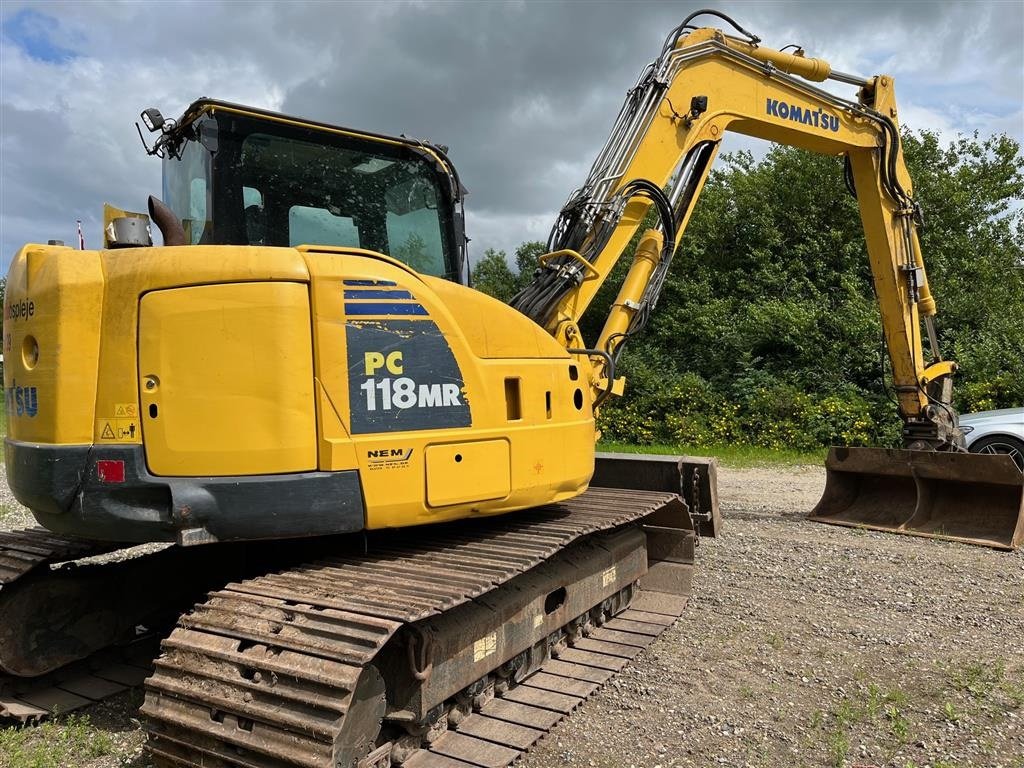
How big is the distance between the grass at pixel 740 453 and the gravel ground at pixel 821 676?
622 centimetres

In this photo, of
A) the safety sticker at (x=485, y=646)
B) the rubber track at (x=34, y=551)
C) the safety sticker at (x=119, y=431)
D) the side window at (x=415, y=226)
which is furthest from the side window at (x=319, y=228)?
the safety sticker at (x=485, y=646)

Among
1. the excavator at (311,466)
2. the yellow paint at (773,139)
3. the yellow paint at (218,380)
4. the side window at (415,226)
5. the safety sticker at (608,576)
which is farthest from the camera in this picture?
the yellow paint at (773,139)

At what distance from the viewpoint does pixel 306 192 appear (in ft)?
13.8

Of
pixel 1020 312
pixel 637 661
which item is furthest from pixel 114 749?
pixel 1020 312

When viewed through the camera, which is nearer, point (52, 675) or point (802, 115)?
point (52, 675)

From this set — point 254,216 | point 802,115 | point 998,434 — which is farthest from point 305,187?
point 998,434

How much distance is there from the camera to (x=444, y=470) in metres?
3.68

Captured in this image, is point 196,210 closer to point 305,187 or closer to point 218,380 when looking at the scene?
point 305,187

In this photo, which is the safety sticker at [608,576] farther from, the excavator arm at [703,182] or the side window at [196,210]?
the side window at [196,210]

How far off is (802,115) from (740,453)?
7.98 metres

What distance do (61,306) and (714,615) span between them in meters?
4.04

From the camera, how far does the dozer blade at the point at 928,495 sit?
6926 millimetres

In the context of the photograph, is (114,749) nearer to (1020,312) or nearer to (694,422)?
(694,422)

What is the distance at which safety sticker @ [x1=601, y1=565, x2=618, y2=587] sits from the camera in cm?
488
